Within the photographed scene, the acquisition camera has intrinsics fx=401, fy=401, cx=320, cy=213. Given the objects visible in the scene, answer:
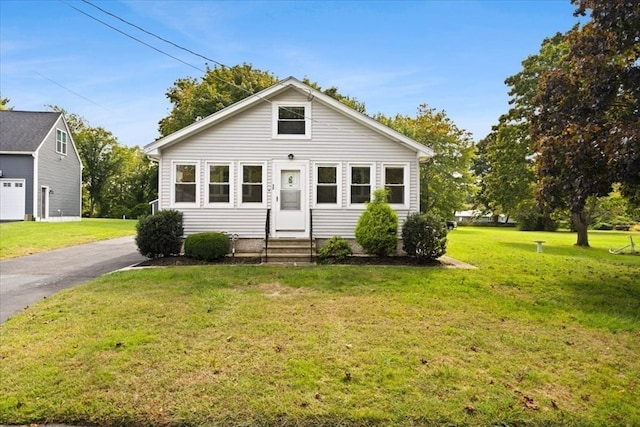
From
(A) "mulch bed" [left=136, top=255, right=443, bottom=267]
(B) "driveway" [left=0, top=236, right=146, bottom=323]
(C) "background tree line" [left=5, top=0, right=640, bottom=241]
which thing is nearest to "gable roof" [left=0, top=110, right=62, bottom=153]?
(C) "background tree line" [left=5, top=0, right=640, bottom=241]

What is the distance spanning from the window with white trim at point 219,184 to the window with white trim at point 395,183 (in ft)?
16.6

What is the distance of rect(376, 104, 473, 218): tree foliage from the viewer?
31953 millimetres

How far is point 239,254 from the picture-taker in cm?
1237

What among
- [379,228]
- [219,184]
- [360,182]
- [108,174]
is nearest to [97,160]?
[108,174]

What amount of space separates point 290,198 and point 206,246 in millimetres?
3192

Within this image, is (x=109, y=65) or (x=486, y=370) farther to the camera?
(x=109, y=65)

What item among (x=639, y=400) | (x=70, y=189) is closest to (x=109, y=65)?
(x=639, y=400)

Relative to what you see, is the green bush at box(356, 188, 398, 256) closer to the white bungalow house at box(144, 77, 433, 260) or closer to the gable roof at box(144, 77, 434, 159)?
the white bungalow house at box(144, 77, 433, 260)

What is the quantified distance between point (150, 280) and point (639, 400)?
324 inches

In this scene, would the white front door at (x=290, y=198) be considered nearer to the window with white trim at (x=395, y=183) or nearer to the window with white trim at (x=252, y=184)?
the window with white trim at (x=252, y=184)

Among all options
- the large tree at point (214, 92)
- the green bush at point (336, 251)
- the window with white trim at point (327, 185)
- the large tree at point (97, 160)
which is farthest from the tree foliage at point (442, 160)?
the large tree at point (97, 160)

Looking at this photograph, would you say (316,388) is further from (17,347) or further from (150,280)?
(150,280)

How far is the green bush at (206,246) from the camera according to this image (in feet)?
36.9

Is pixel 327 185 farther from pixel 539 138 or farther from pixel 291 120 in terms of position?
pixel 539 138
